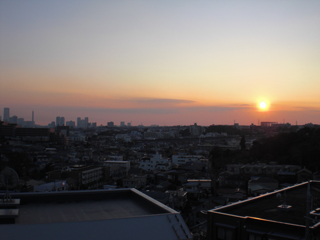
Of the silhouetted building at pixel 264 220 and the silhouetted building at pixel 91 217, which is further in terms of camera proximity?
the silhouetted building at pixel 264 220

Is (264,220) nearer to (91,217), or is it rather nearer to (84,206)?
(91,217)

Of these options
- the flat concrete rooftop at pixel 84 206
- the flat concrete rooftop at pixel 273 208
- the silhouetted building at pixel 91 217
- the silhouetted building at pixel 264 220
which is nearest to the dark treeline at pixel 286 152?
the flat concrete rooftop at pixel 273 208

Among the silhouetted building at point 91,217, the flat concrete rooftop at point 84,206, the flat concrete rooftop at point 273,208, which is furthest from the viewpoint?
the flat concrete rooftop at point 273,208

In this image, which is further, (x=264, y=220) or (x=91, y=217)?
(x=264, y=220)

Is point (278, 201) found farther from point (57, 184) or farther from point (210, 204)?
point (57, 184)

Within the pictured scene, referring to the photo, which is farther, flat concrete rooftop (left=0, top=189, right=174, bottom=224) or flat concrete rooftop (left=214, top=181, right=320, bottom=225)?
flat concrete rooftop (left=214, top=181, right=320, bottom=225)

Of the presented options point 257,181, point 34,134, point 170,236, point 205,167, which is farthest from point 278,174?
point 34,134

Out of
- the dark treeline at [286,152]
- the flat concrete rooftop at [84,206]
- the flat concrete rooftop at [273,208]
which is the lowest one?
the dark treeline at [286,152]

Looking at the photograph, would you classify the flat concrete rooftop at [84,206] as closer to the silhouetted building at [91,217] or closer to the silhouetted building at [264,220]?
the silhouetted building at [91,217]

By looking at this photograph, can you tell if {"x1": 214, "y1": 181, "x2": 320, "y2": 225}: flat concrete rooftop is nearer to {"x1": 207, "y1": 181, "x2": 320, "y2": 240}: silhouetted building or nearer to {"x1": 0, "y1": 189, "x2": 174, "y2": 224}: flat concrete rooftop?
{"x1": 207, "y1": 181, "x2": 320, "y2": 240}: silhouetted building

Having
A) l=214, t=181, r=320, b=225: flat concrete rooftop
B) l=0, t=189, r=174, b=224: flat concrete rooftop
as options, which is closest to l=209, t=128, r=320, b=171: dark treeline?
l=214, t=181, r=320, b=225: flat concrete rooftop

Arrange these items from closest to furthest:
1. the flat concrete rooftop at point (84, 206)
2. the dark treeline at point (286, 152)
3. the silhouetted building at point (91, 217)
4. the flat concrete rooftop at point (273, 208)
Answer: the silhouetted building at point (91, 217) < the flat concrete rooftop at point (84, 206) < the flat concrete rooftop at point (273, 208) < the dark treeline at point (286, 152)

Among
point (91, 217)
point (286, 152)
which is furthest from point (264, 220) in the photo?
point (286, 152)
